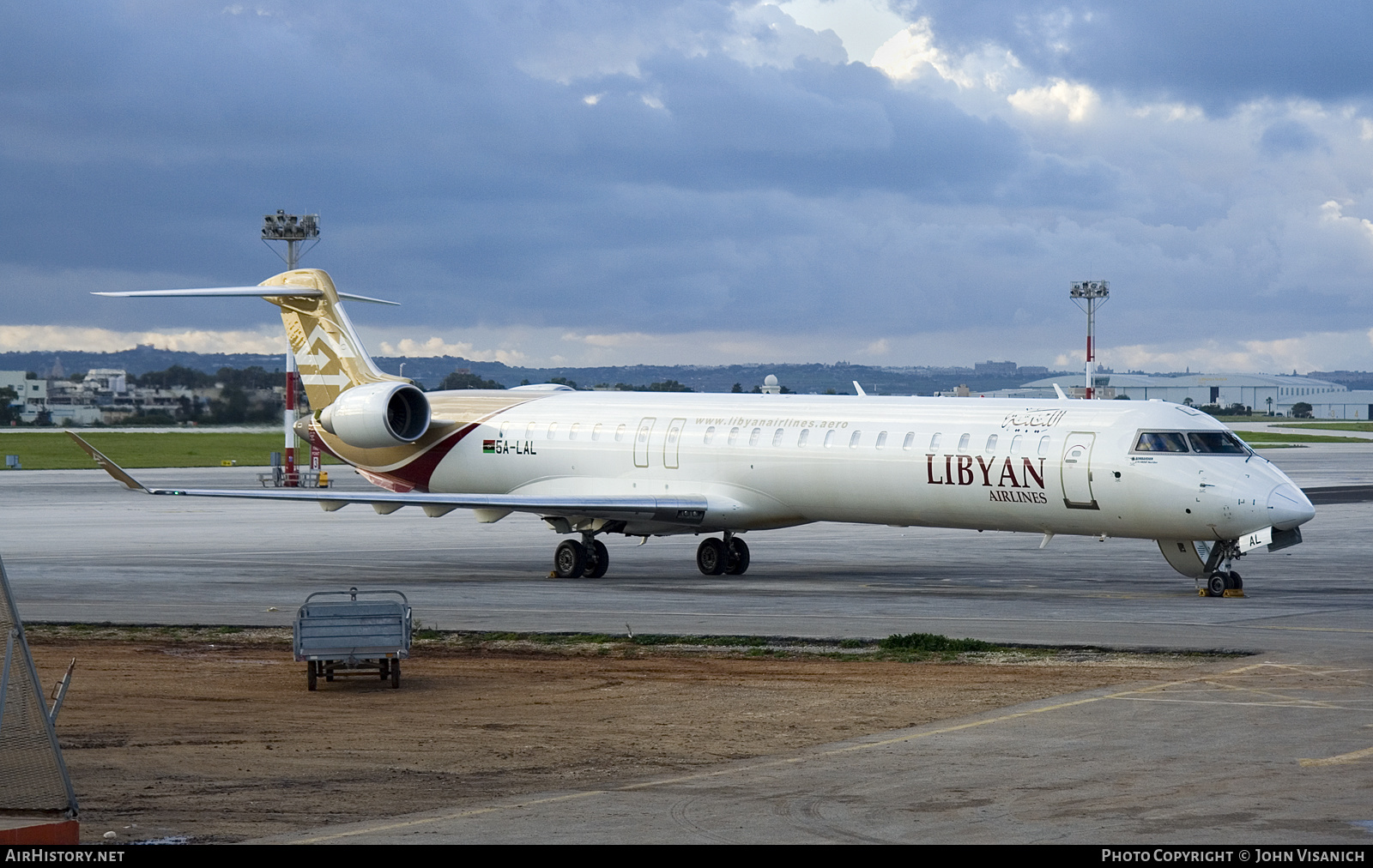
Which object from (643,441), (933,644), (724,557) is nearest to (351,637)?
(933,644)

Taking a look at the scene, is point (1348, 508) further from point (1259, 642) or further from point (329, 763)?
point (329, 763)

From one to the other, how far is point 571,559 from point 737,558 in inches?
128

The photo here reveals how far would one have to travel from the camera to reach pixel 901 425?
28453 millimetres

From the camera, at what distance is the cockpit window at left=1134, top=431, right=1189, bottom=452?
25578 millimetres

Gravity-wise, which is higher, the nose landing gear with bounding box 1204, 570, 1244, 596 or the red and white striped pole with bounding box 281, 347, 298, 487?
the red and white striped pole with bounding box 281, 347, 298, 487

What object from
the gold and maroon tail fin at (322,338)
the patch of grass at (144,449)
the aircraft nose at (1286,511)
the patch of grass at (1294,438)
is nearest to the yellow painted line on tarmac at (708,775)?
the aircraft nose at (1286,511)

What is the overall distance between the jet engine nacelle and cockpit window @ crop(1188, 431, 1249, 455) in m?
16.2

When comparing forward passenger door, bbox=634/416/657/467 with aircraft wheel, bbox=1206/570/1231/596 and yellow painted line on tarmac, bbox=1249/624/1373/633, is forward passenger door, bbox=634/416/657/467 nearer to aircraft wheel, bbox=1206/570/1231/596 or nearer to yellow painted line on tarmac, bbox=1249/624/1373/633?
aircraft wheel, bbox=1206/570/1231/596

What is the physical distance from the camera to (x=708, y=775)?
42.5ft

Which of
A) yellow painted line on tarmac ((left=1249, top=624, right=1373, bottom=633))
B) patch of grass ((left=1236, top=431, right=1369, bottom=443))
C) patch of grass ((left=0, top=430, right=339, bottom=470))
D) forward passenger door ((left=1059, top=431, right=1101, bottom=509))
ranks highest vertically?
patch of grass ((left=1236, top=431, right=1369, bottom=443))

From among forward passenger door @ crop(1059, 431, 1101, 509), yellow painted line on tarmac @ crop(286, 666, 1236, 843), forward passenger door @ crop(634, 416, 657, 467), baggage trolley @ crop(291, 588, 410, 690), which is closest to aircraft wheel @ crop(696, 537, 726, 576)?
forward passenger door @ crop(634, 416, 657, 467)

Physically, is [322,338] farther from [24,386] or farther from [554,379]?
[24,386]

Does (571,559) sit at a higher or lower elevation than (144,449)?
lower

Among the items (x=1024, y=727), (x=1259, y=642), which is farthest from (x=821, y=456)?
(x=1024, y=727)
